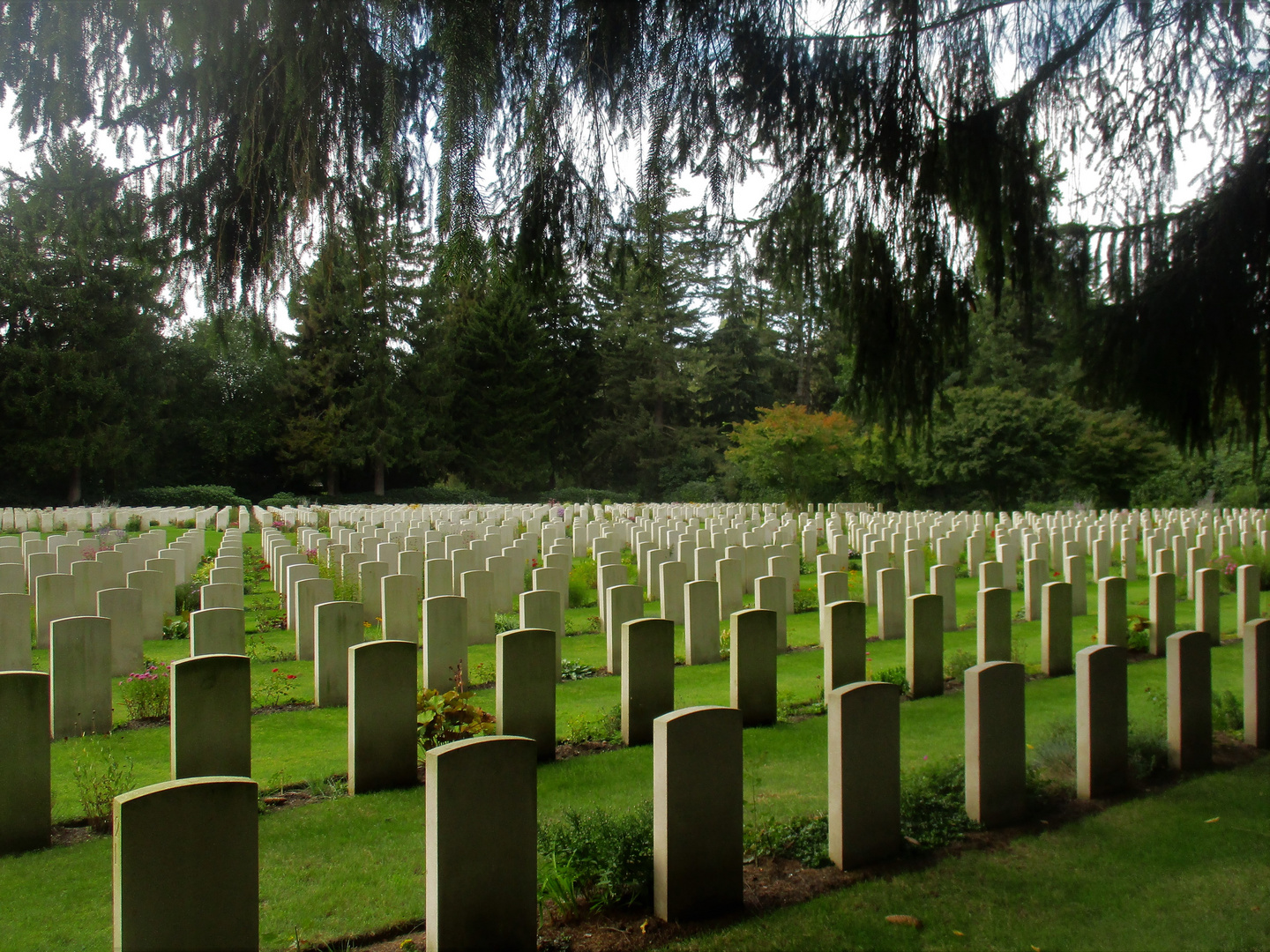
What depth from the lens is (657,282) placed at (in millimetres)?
4309

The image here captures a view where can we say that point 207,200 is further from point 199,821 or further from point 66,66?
point 199,821

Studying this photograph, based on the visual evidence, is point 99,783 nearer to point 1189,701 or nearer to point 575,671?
point 575,671

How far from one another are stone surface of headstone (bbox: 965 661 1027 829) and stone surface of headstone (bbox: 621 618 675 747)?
5.44 feet

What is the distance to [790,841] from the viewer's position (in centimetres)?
337

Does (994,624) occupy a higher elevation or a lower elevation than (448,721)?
higher

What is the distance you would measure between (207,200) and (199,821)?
303 cm

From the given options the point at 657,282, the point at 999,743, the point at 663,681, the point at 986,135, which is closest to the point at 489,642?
the point at 663,681

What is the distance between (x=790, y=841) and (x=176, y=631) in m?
6.94

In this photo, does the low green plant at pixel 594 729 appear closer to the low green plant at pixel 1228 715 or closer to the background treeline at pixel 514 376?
the background treeline at pixel 514 376

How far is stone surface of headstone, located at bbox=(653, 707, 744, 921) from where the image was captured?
2785 mm

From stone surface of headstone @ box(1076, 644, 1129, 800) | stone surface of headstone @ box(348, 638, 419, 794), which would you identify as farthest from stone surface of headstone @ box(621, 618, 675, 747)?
stone surface of headstone @ box(1076, 644, 1129, 800)

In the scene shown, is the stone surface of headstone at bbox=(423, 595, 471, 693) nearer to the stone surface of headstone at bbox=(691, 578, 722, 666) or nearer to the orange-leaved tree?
the stone surface of headstone at bbox=(691, 578, 722, 666)

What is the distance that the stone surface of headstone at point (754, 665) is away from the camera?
5.07 m

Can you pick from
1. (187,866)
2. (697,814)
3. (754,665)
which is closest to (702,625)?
(754,665)
